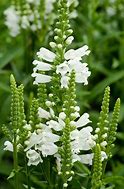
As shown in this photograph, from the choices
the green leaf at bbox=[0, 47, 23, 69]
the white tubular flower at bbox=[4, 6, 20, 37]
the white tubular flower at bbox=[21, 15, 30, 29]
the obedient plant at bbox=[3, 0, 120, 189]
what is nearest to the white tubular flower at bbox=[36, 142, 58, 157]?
the obedient plant at bbox=[3, 0, 120, 189]

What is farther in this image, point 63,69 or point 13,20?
point 13,20

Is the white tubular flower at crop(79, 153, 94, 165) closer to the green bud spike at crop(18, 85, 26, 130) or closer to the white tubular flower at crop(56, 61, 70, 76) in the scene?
the green bud spike at crop(18, 85, 26, 130)

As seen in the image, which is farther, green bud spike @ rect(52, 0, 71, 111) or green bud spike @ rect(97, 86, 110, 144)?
green bud spike @ rect(52, 0, 71, 111)

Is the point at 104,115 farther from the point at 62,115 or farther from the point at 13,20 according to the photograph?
the point at 13,20

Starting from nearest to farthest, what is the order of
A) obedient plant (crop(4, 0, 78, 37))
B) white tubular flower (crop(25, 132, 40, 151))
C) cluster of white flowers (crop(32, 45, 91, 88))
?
cluster of white flowers (crop(32, 45, 91, 88)) → white tubular flower (crop(25, 132, 40, 151)) → obedient plant (crop(4, 0, 78, 37))

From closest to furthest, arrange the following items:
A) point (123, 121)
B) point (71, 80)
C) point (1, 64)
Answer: point (71, 80) < point (1, 64) < point (123, 121)

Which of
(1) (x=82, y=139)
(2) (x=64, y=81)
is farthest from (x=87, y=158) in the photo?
(2) (x=64, y=81)

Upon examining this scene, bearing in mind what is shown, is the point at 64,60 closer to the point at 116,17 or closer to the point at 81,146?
the point at 81,146

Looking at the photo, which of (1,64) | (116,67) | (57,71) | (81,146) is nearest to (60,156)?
(81,146)
